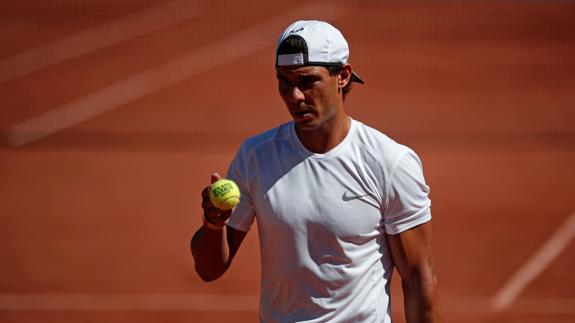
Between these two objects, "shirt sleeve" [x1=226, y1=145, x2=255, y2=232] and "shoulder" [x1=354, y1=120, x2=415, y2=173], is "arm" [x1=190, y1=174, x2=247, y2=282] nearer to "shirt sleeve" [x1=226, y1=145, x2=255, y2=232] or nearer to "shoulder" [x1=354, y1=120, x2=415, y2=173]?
"shirt sleeve" [x1=226, y1=145, x2=255, y2=232]

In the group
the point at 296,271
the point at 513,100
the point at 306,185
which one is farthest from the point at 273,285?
the point at 513,100

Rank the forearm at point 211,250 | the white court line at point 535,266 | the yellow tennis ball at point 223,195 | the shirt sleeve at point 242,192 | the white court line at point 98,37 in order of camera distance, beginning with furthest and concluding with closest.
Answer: the white court line at point 98,37, the white court line at point 535,266, the shirt sleeve at point 242,192, the forearm at point 211,250, the yellow tennis ball at point 223,195

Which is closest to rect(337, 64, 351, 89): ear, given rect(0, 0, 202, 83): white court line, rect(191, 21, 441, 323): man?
rect(191, 21, 441, 323): man

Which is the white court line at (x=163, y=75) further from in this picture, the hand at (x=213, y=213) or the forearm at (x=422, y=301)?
the forearm at (x=422, y=301)

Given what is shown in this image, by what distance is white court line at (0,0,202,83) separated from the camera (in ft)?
76.9

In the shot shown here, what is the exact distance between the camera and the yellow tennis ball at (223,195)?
4.21m

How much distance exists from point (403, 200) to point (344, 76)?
24.7 inches

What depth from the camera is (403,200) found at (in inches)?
171

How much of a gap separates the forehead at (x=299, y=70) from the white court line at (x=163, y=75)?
1394 cm

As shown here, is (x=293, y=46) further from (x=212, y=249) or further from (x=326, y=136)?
(x=212, y=249)

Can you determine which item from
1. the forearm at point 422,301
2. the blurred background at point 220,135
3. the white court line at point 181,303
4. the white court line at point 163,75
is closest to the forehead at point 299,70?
the forearm at point 422,301

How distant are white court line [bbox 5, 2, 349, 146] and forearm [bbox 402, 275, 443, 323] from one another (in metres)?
14.1

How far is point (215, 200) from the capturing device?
4195 mm

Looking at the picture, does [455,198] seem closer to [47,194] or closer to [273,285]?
[47,194]
